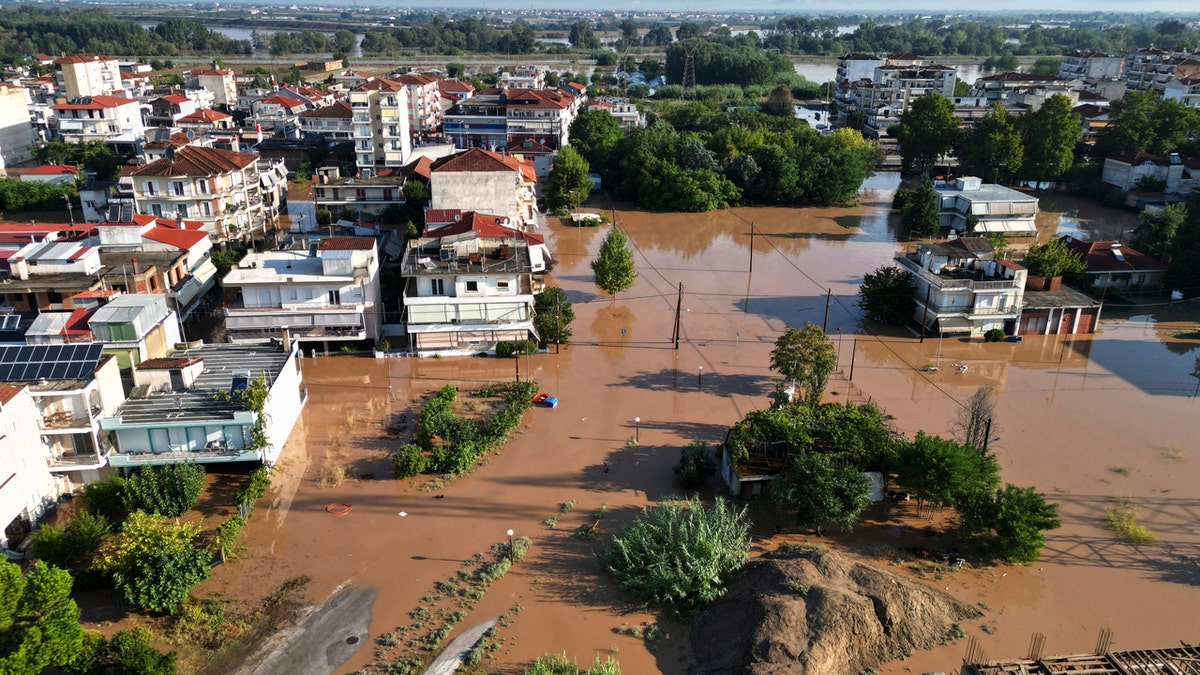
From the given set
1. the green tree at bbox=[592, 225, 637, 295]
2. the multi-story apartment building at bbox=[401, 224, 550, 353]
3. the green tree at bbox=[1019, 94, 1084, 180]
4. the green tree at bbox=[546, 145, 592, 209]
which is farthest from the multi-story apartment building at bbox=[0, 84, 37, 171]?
the green tree at bbox=[1019, 94, 1084, 180]

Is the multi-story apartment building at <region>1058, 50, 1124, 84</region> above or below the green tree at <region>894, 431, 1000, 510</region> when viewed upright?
above

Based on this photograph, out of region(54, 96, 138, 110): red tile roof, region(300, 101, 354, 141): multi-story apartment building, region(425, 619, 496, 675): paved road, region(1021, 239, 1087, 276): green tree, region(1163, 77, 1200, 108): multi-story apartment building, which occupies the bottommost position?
region(425, 619, 496, 675): paved road

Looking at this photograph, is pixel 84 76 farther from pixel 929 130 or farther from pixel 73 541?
pixel 929 130

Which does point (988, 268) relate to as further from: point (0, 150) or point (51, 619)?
point (0, 150)

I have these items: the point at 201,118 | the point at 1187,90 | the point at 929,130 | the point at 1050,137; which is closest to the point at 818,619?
the point at 1050,137

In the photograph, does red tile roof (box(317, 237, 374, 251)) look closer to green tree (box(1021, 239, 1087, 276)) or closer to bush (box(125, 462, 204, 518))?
bush (box(125, 462, 204, 518))
